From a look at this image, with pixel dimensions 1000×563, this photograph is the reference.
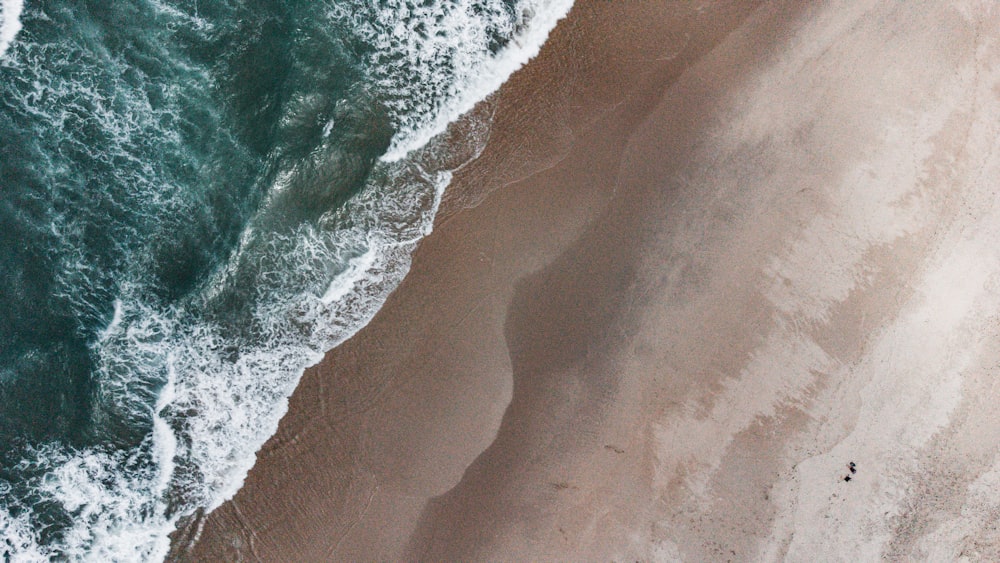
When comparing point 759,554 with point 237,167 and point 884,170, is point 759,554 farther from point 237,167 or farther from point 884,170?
point 237,167

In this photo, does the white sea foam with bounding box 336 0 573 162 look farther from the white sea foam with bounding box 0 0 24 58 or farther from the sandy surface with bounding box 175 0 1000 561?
the white sea foam with bounding box 0 0 24 58

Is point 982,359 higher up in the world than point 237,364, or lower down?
higher up

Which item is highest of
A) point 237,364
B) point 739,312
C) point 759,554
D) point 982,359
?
point 982,359

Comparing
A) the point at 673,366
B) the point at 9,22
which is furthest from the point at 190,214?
the point at 673,366

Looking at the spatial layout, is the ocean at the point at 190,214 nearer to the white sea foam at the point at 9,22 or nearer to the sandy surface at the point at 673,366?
the white sea foam at the point at 9,22

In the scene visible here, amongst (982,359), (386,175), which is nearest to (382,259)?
(386,175)

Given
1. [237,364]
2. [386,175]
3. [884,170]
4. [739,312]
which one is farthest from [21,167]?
[884,170]

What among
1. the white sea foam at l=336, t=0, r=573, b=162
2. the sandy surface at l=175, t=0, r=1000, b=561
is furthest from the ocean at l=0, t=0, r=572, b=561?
the sandy surface at l=175, t=0, r=1000, b=561
